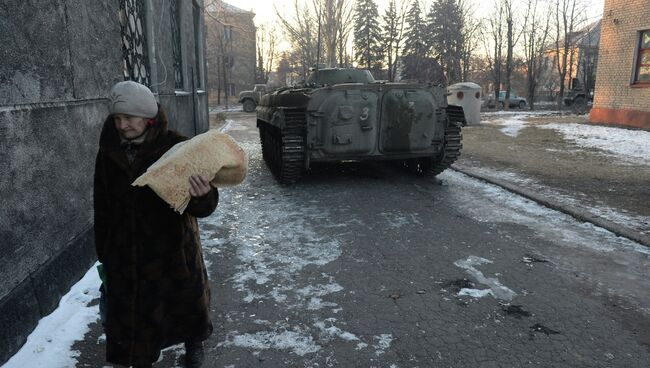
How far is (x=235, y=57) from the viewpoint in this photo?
53.8m

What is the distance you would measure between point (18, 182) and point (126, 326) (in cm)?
139

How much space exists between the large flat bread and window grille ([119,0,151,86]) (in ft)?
13.0

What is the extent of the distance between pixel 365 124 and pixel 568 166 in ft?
14.4

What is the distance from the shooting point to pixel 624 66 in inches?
597

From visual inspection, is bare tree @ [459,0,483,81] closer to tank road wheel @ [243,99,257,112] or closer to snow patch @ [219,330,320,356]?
tank road wheel @ [243,99,257,112]

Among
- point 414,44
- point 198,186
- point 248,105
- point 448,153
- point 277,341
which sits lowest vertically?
point 277,341

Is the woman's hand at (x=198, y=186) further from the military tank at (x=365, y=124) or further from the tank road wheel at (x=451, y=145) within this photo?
the tank road wheel at (x=451, y=145)

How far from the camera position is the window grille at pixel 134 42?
5508 millimetres

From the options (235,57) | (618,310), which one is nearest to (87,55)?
(618,310)

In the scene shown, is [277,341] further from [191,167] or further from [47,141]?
[47,141]

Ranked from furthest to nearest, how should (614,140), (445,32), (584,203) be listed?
(445,32) < (614,140) < (584,203)

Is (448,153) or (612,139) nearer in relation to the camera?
(448,153)

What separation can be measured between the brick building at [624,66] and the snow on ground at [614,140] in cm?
97

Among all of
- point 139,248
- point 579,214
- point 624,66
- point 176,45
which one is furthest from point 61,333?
point 624,66
